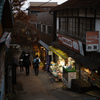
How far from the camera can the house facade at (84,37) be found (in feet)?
39.1

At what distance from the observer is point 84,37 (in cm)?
1402

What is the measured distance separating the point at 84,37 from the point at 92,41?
2.20 m

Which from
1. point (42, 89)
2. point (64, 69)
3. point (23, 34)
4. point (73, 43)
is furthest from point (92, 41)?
point (23, 34)

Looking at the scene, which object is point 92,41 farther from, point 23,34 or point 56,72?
point 23,34

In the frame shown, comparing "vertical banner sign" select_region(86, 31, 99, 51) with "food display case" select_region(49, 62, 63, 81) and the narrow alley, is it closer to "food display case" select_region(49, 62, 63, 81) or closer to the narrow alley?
the narrow alley

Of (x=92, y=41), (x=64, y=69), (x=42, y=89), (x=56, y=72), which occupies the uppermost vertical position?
(x=92, y=41)

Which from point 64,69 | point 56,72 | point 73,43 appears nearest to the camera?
point 73,43

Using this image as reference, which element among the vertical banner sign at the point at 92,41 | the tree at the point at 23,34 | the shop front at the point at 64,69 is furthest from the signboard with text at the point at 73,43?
the tree at the point at 23,34

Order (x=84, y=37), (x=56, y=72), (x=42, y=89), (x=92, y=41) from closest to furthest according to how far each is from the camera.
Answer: (x=92, y=41), (x=84, y=37), (x=42, y=89), (x=56, y=72)

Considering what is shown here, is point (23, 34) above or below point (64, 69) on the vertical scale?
above

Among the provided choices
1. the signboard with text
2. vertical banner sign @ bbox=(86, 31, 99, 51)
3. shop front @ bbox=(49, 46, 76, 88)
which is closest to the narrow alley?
shop front @ bbox=(49, 46, 76, 88)

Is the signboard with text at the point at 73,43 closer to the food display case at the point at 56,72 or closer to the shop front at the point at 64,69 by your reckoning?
the shop front at the point at 64,69

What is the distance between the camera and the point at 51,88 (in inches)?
635

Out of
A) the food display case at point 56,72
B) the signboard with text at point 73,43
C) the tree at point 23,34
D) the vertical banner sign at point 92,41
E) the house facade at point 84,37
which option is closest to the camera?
the vertical banner sign at point 92,41
